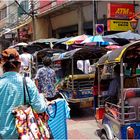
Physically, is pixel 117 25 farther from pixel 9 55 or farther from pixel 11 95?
pixel 11 95

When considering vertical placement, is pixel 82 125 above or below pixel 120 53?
below

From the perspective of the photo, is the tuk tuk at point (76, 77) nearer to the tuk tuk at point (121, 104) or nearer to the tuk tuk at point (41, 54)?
the tuk tuk at point (121, 104)

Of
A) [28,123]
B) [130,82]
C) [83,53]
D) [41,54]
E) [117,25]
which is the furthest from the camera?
[117,25]

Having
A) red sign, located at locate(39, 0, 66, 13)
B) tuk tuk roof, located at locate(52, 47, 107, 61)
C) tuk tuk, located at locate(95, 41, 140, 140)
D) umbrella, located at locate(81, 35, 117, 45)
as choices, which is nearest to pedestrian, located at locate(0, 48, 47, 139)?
tuk tuk, located at locate(95, 41, 140, 140)

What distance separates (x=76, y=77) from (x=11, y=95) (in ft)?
22.4

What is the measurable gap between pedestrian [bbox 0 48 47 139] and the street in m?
4.11

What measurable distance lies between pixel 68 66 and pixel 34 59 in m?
4.74

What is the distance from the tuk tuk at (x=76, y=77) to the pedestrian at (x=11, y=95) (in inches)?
256

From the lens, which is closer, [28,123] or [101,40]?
[28,123]

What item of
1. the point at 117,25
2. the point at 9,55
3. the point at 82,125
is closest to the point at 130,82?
the point at 82,125

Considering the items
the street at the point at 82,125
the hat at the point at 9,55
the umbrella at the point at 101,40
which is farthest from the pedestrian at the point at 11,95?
the umbrella at the point at 101,40

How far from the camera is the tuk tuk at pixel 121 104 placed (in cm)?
571

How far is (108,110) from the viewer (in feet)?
21.4

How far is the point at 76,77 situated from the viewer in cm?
1070
